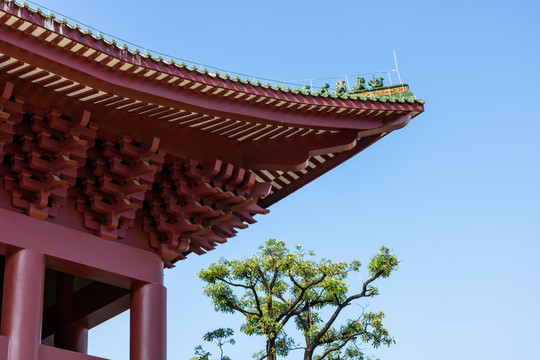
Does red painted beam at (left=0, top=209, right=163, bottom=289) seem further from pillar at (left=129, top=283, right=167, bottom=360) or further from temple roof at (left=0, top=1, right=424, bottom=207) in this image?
Result: temple roof at (left=0, top=1, right=424, bottom=207)

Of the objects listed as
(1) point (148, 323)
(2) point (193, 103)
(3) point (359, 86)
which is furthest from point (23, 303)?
(3) point (359, 86)

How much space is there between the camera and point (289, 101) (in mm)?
8375

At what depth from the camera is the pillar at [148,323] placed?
26.6 feet

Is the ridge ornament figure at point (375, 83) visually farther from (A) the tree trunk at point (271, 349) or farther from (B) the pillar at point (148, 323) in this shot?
(A) the tree trunk at point (271, 349)

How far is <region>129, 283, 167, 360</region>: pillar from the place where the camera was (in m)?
8.10

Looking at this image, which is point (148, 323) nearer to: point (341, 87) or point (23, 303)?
point (23, 303)

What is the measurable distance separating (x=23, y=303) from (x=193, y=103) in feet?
8.64

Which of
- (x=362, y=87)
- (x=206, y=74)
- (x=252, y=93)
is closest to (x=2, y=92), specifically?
(x=206, y=74)

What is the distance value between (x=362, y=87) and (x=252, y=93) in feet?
6.13

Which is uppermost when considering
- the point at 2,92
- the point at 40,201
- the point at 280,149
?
the point at 280,149

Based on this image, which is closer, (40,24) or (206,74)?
(40,24)

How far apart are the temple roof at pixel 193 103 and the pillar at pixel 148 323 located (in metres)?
1.65

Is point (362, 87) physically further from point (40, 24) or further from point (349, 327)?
point (349, 327)

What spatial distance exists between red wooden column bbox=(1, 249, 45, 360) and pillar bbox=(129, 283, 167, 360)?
4.08 ft
